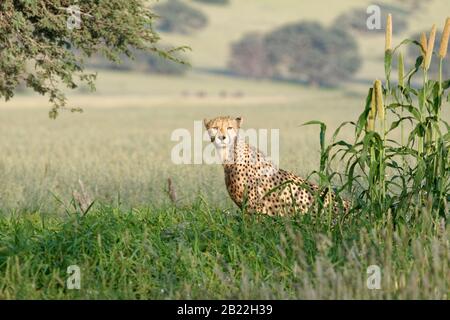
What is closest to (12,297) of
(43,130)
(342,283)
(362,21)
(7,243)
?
(7,243)

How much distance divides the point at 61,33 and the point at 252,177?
358 cm

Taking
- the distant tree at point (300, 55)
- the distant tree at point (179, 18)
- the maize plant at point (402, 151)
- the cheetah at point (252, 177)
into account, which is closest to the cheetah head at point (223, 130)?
the cheetah at point (252, 177)

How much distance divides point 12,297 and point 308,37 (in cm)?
8717

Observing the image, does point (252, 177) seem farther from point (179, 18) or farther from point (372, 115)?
point (179, 18)

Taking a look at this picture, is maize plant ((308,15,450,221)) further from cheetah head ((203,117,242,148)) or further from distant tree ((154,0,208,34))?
distant tree ((154,0,208,34))

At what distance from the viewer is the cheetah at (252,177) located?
9.37m

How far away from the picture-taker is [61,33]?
1162 centimetres

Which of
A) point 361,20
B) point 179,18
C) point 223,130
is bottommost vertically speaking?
point 223,130

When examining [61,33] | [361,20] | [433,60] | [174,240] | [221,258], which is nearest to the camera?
[221,258]

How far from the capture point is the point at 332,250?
25.3 ft

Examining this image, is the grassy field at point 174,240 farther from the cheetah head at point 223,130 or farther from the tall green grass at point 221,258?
the cheetah head at point 223,130

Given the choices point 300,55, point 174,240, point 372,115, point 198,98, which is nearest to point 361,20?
point 300,55

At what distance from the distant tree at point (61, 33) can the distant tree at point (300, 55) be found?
7677 centimetres

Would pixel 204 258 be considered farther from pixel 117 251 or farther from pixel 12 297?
pixel 12 297
